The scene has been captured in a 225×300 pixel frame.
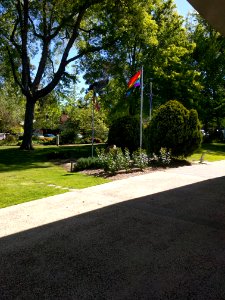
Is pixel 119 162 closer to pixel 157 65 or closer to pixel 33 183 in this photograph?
pixel 33 183

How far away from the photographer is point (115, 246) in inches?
195

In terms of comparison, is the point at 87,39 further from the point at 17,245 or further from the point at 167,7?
the point at 17,245

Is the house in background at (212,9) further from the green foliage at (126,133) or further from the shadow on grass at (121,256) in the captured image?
the green foliage at (126,133)

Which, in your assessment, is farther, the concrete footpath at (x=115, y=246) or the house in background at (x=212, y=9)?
the house in background at (x=212, y=9)

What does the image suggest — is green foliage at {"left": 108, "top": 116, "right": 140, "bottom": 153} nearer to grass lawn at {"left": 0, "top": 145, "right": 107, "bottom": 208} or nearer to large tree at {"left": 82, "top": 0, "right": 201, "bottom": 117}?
grass lawn at {"left": 0, "top": 145, "right": 107, "bottom": 208}

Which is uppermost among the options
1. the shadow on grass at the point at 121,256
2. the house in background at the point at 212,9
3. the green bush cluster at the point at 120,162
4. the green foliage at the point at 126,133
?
the house in background at the point at 212,9

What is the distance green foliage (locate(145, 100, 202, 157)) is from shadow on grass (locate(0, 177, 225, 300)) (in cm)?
745

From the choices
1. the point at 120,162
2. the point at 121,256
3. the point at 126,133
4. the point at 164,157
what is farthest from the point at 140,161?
the point at 121,256

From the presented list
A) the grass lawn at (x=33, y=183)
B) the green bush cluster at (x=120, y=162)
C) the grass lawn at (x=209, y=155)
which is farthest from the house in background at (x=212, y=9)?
the grass lawn at (x=209, y=155)

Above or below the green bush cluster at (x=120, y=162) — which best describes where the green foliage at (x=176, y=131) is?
above

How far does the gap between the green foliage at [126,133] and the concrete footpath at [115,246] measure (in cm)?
784

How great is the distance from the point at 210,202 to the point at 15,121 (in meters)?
39.1

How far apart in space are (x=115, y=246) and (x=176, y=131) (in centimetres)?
1000

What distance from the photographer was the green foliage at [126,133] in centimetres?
1620
